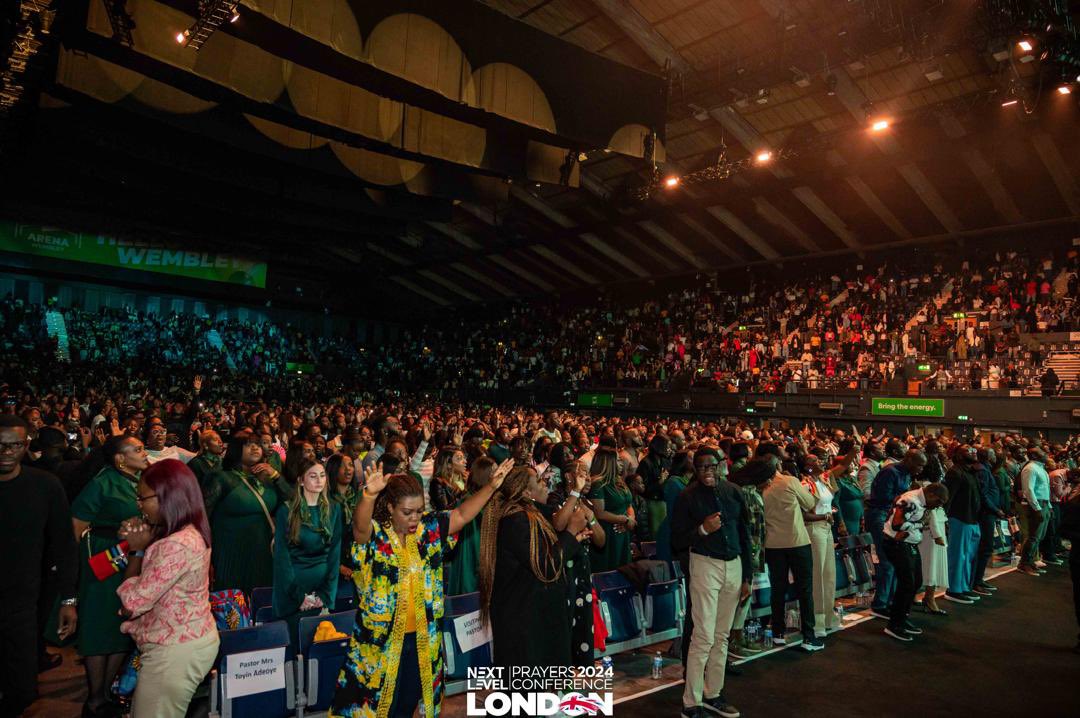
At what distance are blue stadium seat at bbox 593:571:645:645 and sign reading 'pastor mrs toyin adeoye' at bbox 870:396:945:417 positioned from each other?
47.7 feet

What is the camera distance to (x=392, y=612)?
Result: 2.77 m

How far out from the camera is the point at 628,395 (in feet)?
76.4

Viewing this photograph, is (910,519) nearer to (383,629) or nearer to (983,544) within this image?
(983,544)

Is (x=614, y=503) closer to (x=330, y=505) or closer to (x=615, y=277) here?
(x=330, y=505)

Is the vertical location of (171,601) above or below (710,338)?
below

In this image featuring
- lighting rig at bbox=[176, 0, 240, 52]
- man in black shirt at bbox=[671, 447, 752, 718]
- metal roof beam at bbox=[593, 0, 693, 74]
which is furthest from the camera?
metal roof beam at bbox=[593, 0, 693, 74]

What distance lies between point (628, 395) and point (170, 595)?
21272mm

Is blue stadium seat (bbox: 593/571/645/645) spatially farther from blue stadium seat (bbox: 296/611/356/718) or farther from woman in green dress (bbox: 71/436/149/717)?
woman in green dress (bbox: 71/436/149/717)


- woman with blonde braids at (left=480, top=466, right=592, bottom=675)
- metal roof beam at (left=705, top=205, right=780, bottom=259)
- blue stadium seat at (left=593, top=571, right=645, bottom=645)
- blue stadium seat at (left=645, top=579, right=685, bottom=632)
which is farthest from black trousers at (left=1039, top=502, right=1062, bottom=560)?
metal roof beam at (left=705, top=205, right=780, bottom=259)

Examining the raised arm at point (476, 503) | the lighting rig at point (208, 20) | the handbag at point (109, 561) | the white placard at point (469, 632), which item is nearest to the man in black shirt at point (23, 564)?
the handbag at point (109, 561)

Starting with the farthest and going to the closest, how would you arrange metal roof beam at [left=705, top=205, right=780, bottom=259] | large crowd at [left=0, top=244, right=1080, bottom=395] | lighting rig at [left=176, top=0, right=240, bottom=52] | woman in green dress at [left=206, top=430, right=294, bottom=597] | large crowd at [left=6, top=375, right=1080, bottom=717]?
metal roof beam at [left=705, top=205, right=780, bottom=259] → large crowd at [left=0, top=244, right=1080, bottom=395] → lighting rig at [left=176, top=0, right=240, bottom=52] → woman in green dress at [left=206, top=430, right=294, bottom=597] → large crowd at [left=6, top=375, right=1080, bottom=717]

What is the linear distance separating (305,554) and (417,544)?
150cm

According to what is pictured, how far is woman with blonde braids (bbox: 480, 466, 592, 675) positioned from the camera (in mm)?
3053

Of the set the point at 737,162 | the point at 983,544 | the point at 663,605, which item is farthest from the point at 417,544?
the point at 737,162
